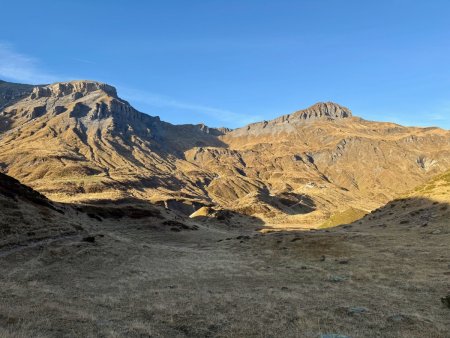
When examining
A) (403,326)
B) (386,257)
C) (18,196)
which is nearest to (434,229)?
(386,257)

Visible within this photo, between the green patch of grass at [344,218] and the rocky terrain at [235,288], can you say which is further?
the green patch of grass at [344,218]

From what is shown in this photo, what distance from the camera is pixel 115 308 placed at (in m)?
20.3

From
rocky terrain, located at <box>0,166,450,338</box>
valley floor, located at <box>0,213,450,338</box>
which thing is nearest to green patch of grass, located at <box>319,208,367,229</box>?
rocky terrain, located at <box>0,166,450,338</box>

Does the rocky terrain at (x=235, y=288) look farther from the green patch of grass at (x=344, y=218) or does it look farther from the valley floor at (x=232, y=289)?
the green patch of grass at (x=344, y=218)

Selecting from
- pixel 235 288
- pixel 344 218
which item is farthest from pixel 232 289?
pixel 344 218

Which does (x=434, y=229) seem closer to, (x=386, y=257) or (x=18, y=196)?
(x=386, y=257)

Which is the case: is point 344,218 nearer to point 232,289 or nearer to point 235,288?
point 235,288

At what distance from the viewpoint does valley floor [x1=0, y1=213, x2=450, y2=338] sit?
1678cm

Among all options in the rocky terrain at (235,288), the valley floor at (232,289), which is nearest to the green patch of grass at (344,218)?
the rocky terrain at (235,288)

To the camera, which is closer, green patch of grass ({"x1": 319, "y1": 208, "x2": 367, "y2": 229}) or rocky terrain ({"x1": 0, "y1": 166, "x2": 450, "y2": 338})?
rocky terrain ({"x1": 0, "y1": 166, "x2": 450, "y2": 338})

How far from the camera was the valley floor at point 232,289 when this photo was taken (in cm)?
1678

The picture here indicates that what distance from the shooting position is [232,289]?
89.6 feet

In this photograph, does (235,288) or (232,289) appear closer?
(232,289)

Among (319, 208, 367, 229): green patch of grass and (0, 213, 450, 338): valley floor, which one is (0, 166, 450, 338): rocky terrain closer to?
(0, 213, 450, 338): valley floor
